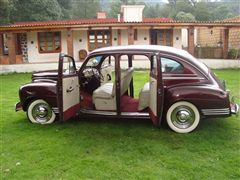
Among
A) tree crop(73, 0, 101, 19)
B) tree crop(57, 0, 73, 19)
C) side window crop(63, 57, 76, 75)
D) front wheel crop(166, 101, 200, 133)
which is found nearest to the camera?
front wheel crop(166, 101, 200, 133)

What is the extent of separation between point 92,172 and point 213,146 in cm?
203

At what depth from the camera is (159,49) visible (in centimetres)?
572

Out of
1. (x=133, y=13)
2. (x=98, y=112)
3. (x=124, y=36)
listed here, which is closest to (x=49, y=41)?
(x=124, y=36)

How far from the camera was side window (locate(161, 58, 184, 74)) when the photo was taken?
561 cm

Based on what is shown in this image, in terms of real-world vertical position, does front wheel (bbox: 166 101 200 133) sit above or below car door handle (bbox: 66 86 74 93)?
below

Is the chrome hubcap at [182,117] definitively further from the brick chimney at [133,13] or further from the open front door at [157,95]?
the brick chimney at [133,13]

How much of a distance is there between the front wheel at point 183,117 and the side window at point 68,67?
2028 mm

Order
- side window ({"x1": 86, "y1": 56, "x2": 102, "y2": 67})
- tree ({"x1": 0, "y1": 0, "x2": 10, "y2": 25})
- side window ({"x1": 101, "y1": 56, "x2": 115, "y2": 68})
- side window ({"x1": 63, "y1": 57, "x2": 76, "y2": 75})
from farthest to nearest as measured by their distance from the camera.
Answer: tree ({"x1": 0, "y1": 0, "x2": 10, "y2": 25}) < side window ({"x1": 101, "y1": 56, "x2": 115, "y2": 68}) < side window ({"x1": 86, "y1": 56, "x2": 102, "y2": 67}) < side window ({"x1": 63, "y1": 57, "x2": 76, "y2": 75})

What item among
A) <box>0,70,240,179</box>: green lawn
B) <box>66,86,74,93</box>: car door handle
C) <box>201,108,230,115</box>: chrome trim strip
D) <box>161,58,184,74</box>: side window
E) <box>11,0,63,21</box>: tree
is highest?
<box>11,0,63,21</box>: tree

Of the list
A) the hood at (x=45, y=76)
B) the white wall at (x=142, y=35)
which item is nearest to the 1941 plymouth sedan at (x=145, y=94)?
the hood at (x=45, y=76)

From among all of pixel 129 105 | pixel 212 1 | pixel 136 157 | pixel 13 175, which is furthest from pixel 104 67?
pixel 212 1

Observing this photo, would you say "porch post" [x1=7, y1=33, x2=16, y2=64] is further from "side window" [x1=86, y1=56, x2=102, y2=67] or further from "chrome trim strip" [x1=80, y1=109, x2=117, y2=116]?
"chrome trim strip" [x1=80, y1=109, x2=117, y2=116]

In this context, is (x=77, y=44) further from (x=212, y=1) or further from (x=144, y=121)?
(x=212, y=1)

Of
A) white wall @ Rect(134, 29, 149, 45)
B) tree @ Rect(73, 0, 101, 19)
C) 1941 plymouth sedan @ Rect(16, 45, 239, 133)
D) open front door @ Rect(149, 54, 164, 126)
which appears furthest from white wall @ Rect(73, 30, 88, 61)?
tree @ Rect(73, 0, 101, 19)
